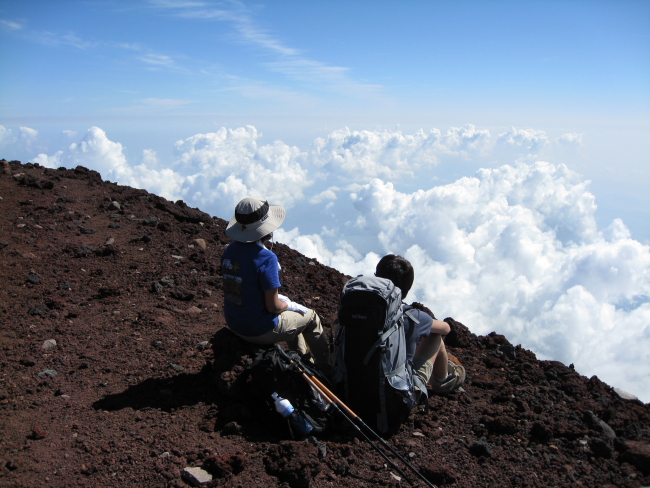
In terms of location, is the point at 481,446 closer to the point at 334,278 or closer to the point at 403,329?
the point at 403,329

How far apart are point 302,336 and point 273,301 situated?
1028mm

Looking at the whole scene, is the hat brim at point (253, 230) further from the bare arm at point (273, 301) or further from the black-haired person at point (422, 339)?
the black-haired person at point (422, 339)

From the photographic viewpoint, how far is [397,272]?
4586 millimetres

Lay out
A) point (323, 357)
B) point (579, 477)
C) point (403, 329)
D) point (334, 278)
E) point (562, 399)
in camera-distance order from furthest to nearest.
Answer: point (334, 278) < point (562, 399) < point (323, 357) < point (403, 329) < point (579, 477)

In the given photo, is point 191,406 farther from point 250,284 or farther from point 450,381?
point 450,381

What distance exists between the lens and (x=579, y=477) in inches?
166

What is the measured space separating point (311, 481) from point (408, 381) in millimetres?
1340

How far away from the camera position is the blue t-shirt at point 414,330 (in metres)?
A: 4.59

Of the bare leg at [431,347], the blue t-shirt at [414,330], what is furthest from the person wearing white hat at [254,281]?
the bare leg at [431,347]

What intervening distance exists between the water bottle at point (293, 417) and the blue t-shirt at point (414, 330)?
1.26 meters

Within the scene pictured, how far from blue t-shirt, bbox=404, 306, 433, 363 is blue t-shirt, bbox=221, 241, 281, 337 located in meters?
1.34

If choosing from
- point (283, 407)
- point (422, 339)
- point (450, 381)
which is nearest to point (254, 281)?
point (283, 407)

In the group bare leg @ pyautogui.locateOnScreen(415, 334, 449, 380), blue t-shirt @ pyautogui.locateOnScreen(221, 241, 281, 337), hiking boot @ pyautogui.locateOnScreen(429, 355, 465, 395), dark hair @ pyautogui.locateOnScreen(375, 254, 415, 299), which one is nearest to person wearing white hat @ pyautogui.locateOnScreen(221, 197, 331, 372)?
blue t-shirt @ pyautogui.locateOnScreen(221, 241, 281, 337)

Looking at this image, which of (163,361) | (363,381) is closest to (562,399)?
(363,381)
